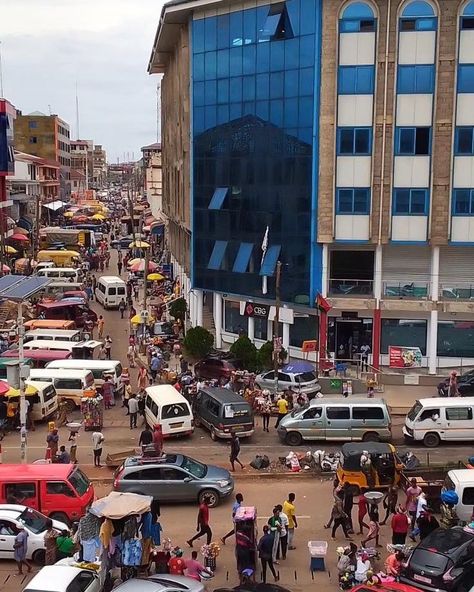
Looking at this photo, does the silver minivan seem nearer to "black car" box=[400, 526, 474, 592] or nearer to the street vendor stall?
"black car" box=[400, 526, 474, 592]

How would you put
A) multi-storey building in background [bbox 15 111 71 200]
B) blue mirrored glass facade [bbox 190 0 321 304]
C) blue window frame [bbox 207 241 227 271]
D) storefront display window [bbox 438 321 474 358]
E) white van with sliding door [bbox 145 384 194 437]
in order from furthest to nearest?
multi-storey building in background [bbox 15 111 71 200] → blue window frame [bbox 207 241 227 271] → storefront display window [bbox 438 321 474 358] → blue mirrored glass facade [bbox 190 0 321 304] → white van with sliding door [bbox 145 384 194 437]

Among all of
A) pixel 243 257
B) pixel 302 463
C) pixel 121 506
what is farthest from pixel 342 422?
pixel 243 257

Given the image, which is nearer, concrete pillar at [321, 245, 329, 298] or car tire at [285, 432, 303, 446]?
car tire at [285, 432, 303, 446]

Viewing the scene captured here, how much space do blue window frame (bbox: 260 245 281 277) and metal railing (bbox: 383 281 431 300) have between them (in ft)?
17.1

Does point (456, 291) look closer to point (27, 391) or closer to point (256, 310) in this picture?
point (256, 310)

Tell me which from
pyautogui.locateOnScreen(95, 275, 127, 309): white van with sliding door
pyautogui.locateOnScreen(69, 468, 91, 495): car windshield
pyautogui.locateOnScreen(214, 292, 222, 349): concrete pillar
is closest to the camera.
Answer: pyautogui.locateOnScreen(69, 468, 91, 495): car windshield

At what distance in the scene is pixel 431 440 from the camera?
25.5 m

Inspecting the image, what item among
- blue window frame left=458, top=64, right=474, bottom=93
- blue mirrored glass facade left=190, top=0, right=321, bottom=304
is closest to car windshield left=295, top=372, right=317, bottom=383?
blue mirrored glass facade left=190, top=0, right=321, bottom=304

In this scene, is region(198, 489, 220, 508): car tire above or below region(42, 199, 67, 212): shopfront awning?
below

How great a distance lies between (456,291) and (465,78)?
9.18m

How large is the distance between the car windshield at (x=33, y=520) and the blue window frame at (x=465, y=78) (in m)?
25.2

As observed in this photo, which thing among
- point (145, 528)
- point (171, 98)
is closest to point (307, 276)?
point (145, 528)

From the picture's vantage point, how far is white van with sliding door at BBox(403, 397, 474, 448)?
25.2 metres

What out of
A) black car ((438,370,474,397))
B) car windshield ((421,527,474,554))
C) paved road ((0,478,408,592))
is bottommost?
paved road ((0,478,408,592))
